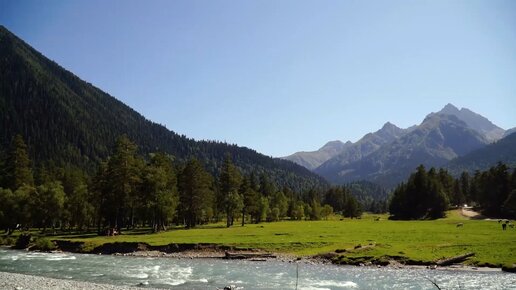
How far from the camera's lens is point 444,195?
411ft

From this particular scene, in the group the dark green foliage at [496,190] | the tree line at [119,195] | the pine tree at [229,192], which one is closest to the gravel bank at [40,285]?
the tree line at [119,195]

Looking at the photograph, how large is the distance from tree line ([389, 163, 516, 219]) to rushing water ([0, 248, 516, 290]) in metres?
79.5

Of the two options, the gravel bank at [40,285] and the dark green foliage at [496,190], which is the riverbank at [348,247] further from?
the dark green foliage at [496,190]

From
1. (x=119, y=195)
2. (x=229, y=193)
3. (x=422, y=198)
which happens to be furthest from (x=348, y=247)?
(x=422, y=198)

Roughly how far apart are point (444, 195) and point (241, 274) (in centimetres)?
10197

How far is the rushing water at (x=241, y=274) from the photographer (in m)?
36.8

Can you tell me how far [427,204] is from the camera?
130 m

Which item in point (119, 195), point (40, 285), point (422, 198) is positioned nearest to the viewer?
point (40, 285)

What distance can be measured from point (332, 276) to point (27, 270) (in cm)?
3476

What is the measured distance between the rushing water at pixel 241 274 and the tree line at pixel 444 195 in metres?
79.5

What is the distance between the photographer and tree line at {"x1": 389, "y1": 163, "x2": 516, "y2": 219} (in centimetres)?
11862

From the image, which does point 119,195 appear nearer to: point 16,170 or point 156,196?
point 156,196

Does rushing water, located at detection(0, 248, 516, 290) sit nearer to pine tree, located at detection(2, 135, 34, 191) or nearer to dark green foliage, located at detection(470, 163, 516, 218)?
pine tree, located at detection(2, 135, 34, 191)

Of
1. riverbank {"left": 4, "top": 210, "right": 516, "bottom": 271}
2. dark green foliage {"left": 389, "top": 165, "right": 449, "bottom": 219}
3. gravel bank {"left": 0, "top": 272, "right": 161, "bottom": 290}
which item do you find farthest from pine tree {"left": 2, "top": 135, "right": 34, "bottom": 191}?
dark green foliage {"left": 389, "top": 165, "right": 449, "bottom": 219}
